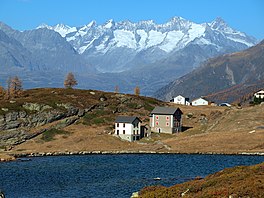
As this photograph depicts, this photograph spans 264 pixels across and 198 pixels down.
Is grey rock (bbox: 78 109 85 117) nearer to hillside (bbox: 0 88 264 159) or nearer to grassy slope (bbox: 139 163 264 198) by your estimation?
hillside (bbox: 0 88 264 159)

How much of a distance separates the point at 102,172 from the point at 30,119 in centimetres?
6004

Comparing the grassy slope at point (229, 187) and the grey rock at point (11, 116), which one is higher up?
the grey rock at point (11, 116)

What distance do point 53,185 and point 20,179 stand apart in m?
9.76

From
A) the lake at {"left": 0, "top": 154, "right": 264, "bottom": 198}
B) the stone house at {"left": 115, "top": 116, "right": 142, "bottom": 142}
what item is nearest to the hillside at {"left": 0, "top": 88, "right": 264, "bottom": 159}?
the stone house at {"left": 115, "top": 116, "right": 142, "bottom": 142}

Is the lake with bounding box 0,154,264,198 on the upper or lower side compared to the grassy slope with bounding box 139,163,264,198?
lower

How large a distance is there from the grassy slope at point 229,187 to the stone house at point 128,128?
82.7m

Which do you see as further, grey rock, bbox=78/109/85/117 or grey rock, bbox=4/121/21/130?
grey rock, bbox=78/109/85/117

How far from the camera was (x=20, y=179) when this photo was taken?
82750 millimetres

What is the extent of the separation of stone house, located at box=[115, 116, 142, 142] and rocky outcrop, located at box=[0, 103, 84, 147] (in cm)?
1671

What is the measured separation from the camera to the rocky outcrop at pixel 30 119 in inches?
5335

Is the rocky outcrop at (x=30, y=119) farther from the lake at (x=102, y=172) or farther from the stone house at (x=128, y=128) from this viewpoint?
the lake at (x=102, y=172)

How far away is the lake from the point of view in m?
69.8

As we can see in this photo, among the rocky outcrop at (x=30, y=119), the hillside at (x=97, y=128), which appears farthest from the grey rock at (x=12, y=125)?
the hillside at (x=97, y=128)

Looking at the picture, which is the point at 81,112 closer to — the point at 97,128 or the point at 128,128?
the point at 97,128
